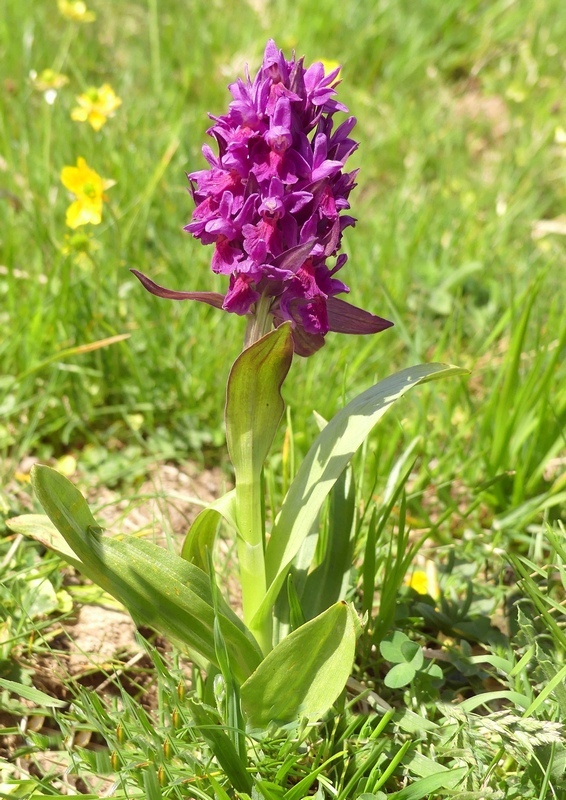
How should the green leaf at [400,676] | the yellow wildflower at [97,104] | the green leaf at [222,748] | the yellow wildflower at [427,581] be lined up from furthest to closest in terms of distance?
the yellow wildflower at [97,104], the yellow wildflower at [427,581], the green leaf at [400,676], the green leaf at [222,748]

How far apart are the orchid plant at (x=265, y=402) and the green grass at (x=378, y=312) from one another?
17 cm

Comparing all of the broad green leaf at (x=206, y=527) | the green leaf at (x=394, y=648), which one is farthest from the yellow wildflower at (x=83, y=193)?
the green leaf at (x=394, y=648)

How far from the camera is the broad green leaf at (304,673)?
4.67 feet

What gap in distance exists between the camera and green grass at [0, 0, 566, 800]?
5.60ft

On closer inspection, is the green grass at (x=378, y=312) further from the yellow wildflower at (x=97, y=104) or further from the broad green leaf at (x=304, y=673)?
the yellow wildflower at (x=97, y=104)

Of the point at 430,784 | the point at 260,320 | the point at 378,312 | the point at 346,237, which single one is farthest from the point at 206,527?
the point at 346,237

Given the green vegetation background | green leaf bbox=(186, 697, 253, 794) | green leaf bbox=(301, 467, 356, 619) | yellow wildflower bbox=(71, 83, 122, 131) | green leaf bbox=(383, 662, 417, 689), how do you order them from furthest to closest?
yellow wildflower bbox=(71, 83, 122, 131), the green vegetation background, green leaf bbox=(301, 467, 356, 619), green leaf bbox=(383, 662, 417, 689), green leaf bbox=(186, 697, 253, 794)

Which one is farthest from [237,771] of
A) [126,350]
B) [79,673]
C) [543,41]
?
[543,41]

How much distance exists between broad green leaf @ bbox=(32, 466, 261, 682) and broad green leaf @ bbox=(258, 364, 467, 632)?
13 centimetres

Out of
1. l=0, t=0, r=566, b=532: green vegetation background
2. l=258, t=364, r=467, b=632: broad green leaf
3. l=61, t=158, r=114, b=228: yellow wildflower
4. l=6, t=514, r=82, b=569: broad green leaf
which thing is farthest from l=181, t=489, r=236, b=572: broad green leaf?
l=61, t=158, r=114, b=228: yellow wildflower

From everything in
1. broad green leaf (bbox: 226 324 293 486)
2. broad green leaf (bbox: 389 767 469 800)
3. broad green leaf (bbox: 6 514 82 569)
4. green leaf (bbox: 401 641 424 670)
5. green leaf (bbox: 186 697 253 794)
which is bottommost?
broad green leaf (bbox: 389 767 469 800)

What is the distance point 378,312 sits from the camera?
118 inches

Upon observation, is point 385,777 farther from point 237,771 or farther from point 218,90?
point 218,90

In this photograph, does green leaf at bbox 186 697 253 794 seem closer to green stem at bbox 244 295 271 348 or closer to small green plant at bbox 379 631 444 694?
small green plant at bbox 379 631 444 694
